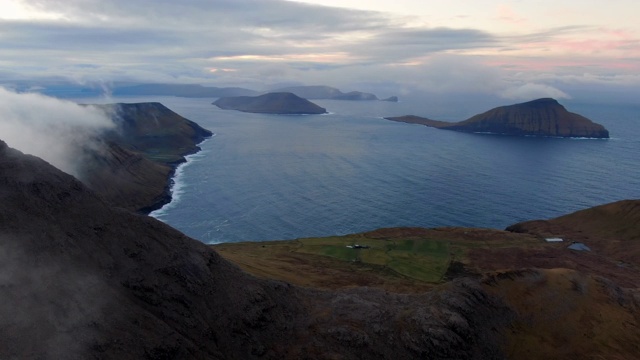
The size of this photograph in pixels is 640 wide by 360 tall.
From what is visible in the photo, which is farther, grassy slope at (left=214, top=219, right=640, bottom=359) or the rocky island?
grassy slope at (left=214, top=219, right=640, bottom=359)

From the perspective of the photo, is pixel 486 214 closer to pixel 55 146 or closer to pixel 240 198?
pixel 240 198

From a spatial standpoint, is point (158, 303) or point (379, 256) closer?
point (158, 303)

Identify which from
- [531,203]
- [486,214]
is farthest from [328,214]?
[531,203]

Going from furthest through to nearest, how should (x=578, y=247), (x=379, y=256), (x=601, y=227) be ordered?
1. (x=601, y=227)
2. (x=578, y=247)
3. (x=379, y=256)

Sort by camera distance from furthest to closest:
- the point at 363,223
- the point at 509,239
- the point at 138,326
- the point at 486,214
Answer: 1. the point at 486,214
2. the point at 363,223
3. the point at 509,239
4. the point at 138,326

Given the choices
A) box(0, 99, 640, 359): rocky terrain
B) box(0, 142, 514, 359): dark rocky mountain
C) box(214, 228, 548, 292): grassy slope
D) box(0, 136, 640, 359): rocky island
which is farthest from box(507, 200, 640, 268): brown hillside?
box(0, 142, 514, 359): dark rocky mountain

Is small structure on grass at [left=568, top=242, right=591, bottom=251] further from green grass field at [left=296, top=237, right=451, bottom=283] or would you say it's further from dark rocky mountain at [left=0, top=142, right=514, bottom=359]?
dark rocky mountain at [left=0, top=142, right=514, bottom=359]

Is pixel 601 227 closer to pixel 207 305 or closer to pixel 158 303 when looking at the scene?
pixel 207 305

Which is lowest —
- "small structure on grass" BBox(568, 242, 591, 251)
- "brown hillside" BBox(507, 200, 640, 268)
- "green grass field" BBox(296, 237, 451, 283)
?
"green grass field" BBox(296, 237, 451, 283)

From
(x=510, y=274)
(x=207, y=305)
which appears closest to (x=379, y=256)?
(x=510, y=274)
